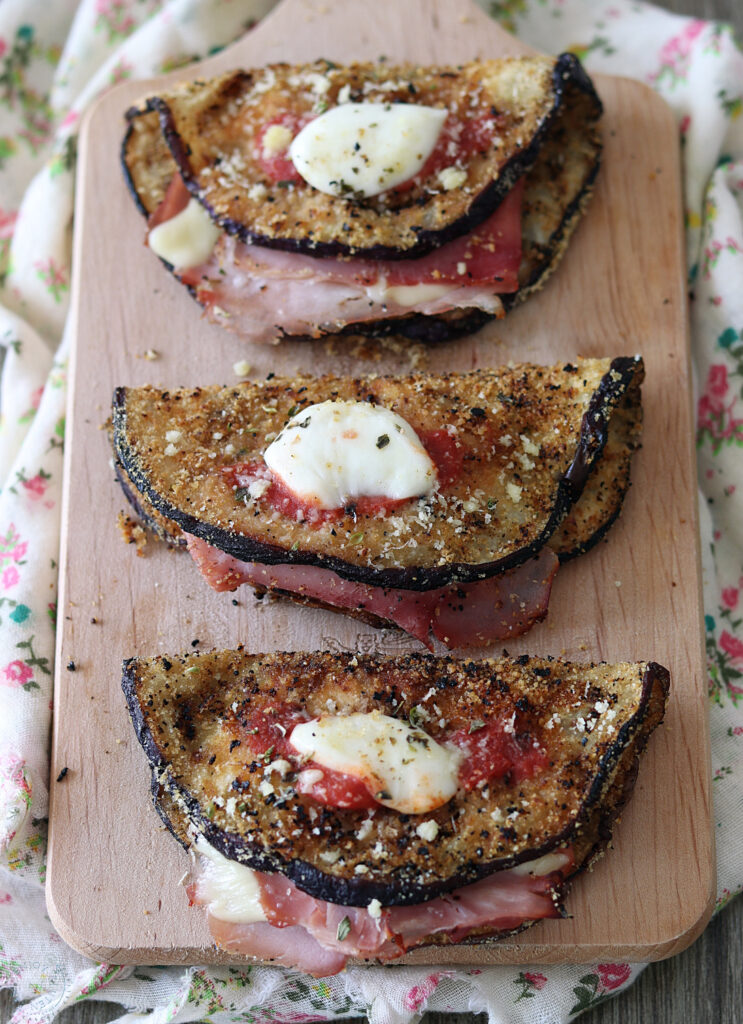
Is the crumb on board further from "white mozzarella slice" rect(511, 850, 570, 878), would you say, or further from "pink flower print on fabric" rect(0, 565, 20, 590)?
"white mozzarella slice" rect(511, 850, 570, 878)

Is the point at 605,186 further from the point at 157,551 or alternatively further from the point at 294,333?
the point at 157,551

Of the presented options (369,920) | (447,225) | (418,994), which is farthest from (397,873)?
(447,225)

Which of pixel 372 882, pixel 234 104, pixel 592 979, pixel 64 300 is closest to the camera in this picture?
pixel 372 882

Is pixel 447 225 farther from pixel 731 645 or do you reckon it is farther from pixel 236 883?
pixel 236 883

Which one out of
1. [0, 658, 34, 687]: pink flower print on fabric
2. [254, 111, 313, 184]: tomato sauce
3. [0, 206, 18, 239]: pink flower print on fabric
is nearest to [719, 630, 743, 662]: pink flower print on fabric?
[254, 111, 313, 184]: tomato sauce

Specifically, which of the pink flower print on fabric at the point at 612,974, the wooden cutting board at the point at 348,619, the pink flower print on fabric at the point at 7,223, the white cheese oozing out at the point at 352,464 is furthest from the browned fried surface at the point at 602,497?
the pink flower print on fabric at the point at 7,223

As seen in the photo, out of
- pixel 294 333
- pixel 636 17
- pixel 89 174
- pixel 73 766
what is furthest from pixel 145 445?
pixel 636 17

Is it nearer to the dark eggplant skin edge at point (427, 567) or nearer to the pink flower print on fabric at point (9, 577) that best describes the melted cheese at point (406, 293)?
the dark eggplant skin edge at point (427, 567)

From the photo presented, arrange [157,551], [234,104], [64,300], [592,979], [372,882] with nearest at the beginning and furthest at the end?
1. [372,882]
2. [592,979]
3. [157,551]
4. [234,104]
5. [64,300]
